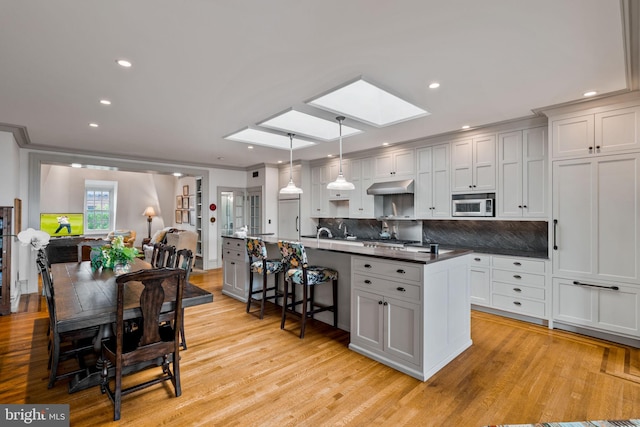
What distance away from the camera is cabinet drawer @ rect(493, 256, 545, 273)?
3689 mm

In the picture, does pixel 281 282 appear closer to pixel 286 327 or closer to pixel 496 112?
pixel 286 327

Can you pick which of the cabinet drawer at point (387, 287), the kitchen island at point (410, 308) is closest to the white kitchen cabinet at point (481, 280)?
the kitchen island at point (410, 308)

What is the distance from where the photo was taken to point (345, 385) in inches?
96.3

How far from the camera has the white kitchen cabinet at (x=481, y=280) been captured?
409 cm

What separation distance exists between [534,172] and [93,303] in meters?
4.84

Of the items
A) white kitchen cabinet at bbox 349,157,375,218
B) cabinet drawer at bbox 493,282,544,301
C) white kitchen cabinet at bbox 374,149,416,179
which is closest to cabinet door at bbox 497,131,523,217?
cabinet drawer at bbox 493,282,544,301

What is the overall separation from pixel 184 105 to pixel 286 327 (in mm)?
2834

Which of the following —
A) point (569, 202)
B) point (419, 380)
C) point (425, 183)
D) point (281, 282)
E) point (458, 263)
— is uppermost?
point (425, 183)

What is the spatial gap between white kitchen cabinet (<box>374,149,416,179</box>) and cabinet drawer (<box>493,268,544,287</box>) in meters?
2.01

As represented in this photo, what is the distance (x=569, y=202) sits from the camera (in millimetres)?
3465

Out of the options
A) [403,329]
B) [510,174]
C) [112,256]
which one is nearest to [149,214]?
[112,256]

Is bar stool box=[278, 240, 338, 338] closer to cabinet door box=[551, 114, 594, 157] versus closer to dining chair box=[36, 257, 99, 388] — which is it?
dining chair box=[36, 257, 99, 388]

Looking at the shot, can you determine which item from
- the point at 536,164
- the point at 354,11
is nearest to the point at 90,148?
the point at 354,11

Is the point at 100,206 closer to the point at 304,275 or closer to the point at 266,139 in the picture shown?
the point at 266,139
